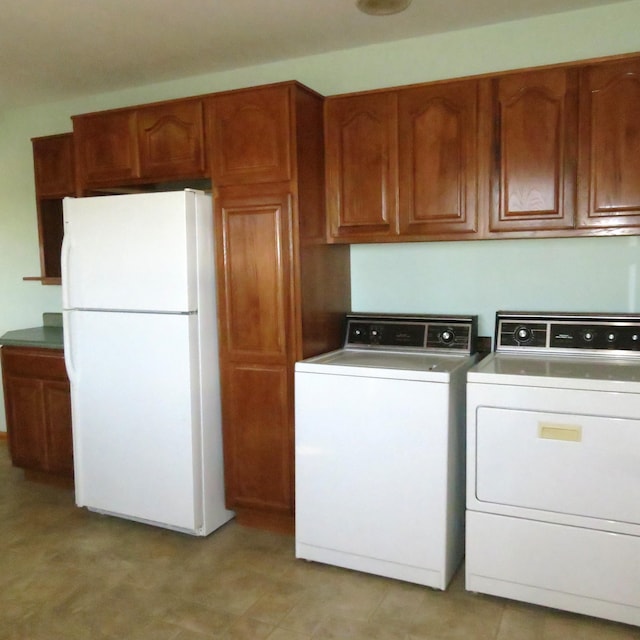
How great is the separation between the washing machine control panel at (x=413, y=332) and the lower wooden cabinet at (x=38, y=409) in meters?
1.70

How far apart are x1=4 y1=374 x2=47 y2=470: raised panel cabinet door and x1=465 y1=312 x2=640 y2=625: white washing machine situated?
8.28 ft

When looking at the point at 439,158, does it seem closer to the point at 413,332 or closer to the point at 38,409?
the point at 413,332

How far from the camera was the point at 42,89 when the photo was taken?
371cm

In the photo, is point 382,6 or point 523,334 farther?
point 523,334

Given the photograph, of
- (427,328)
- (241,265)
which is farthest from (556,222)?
(241,265)

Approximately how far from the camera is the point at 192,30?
110 inches

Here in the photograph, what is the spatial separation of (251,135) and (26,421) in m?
2.21

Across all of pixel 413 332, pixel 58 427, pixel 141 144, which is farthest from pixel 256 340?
pixel 58 427

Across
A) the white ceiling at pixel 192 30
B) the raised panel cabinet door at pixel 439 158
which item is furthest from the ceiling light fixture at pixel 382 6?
the raised panel cabinet door at pixel 439 158

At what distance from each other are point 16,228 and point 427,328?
3.11 meters

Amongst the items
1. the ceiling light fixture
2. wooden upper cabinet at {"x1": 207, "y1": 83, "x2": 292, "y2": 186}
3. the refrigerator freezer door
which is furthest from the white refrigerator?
the ceiling light fixture

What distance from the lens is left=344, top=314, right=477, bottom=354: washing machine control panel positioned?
9.15ft

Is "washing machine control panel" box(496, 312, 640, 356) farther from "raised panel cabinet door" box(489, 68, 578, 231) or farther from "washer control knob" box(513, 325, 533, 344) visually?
"raised panel cabinet door" box(489, 68, 578, 231)

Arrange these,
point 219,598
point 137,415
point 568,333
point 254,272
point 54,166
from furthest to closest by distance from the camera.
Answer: point 54,166 → point 137,415 → point 254,272 → point 568,333 → point 219,598
